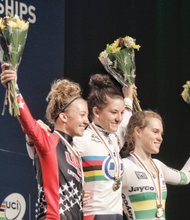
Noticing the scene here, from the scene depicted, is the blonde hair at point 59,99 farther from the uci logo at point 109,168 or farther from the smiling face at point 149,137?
the smiling face at point 149,137

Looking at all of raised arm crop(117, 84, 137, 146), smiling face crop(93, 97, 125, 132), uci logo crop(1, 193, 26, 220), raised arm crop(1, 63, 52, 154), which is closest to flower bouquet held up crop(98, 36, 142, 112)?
raised arm crop(117, 84, 137, 146)

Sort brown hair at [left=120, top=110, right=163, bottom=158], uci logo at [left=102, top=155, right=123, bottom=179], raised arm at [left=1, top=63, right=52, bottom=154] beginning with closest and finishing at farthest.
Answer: raised arm at [left=1, top=63, right=52, bottom=154] < uci logo at [left=102, top=155, right=123, bottom=179] < brown hair at [left=120, top=110, right=163, bottom=158]

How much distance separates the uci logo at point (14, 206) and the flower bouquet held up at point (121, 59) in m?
0.86

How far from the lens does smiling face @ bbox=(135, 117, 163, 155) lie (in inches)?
179

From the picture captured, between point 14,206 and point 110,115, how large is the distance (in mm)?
742

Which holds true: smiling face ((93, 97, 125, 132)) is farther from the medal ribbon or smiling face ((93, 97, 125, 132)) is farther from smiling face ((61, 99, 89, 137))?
smiling face ((61, 99, 89, 137))

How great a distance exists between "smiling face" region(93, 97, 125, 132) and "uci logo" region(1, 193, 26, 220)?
0.63 metres

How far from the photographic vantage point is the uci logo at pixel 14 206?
178 inches

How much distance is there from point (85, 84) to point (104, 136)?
2.95ft

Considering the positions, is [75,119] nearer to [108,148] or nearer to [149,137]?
[108,148]

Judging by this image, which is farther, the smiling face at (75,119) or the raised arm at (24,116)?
the smiling face at (75,119)

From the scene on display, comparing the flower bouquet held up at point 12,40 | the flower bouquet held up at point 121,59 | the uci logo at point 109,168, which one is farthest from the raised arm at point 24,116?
the flower bouquet held up at point 121,59

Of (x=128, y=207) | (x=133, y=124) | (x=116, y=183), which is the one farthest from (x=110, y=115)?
(x=128, y=207)

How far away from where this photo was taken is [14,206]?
15.0 feet
